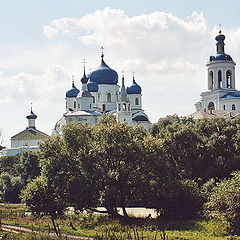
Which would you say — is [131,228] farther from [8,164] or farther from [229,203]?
[8,164]

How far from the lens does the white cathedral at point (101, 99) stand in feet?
265

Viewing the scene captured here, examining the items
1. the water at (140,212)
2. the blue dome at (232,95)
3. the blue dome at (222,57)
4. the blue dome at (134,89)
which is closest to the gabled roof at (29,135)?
the blue dome at (134,89)

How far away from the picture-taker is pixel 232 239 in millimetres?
25391

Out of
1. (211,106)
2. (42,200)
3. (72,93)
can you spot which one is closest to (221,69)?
(211,106)

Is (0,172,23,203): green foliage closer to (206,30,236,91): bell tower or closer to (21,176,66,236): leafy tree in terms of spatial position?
(21,176,66,236): leafy tree

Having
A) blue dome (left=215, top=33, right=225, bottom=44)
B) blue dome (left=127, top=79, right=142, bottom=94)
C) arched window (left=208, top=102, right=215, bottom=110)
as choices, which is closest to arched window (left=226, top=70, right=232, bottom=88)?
arched window (left=208, top=102, right=215, bottom=110)

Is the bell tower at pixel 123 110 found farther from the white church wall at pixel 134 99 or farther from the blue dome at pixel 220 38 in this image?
the blue dome at pixel 220 38

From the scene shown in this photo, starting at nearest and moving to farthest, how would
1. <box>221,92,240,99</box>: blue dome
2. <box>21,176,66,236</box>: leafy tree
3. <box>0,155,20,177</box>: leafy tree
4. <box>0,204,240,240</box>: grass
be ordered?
<box>0,204,240,240</box>: grass → <box>21,176,66,236</box>: leafy tree → <box>0,155,20,177</box>: leafy tree → <box>221,92,240,99</box>: blue dome

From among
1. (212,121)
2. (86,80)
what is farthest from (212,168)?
(86,80)

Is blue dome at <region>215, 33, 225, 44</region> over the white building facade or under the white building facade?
over

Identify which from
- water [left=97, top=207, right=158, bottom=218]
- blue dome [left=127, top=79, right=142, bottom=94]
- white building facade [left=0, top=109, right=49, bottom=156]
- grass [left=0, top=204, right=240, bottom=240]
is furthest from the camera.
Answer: white building facade [left=0, top=109, right=49, bottom=156]

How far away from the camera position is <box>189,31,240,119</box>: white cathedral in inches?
3108

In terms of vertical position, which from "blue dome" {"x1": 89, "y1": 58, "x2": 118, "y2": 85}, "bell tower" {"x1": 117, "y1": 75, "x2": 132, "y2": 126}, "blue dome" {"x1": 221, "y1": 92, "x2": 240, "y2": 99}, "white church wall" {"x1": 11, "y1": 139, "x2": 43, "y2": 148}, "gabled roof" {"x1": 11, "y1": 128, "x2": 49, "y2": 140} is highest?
"blue dome" {"x1": 89, "y1": 58, "x2": 118, "y2": 85}

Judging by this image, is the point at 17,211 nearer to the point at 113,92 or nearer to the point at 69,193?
the point at 69,193
